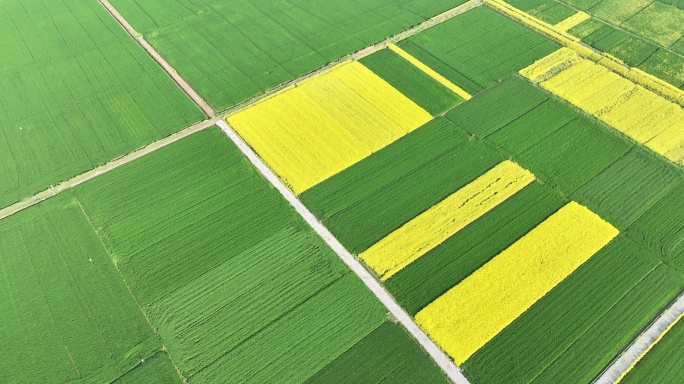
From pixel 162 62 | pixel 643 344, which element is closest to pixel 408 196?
pixel 643 344

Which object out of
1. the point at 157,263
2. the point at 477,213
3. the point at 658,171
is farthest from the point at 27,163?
the point at 658,171

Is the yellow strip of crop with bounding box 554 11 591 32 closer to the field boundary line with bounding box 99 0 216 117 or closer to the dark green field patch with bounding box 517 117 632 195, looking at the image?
the dark green field patch with bounding box 517 117 632 195

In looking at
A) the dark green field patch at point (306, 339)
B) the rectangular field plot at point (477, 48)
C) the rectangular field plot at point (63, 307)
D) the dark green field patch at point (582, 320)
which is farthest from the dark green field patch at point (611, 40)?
the rectangular field plot at point (63, 307)

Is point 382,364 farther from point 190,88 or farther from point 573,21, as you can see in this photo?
point 573,21

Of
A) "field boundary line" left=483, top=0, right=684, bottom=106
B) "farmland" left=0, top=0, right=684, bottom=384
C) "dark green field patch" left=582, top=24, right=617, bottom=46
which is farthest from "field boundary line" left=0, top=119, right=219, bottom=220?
"dark green field patch" left=582, top=24, right=617, bottom=46

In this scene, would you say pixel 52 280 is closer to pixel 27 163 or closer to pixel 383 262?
pixel 27 163
